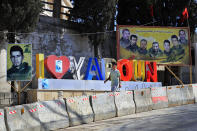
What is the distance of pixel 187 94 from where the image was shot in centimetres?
1416

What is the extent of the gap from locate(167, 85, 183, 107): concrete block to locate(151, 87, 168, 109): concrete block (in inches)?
11.0

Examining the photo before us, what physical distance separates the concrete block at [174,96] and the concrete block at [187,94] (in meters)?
0.26

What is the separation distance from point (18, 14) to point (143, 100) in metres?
9.14

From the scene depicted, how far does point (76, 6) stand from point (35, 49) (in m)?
4.69

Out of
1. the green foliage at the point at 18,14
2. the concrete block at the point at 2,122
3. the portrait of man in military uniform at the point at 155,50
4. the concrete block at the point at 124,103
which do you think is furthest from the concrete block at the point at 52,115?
the portrait of man in military uniform at the point at 155,50

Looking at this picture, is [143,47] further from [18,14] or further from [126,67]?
[18,14]

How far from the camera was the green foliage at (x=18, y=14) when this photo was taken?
16.8 metres

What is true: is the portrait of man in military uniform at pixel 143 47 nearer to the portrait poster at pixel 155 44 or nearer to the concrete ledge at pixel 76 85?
the portrait poster at pixel 155 44

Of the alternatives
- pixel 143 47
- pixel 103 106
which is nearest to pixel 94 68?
pixel 143 47

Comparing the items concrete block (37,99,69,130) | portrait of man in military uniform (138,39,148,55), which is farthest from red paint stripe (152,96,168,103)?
portrait of man in military uniform (138,39,148,55)

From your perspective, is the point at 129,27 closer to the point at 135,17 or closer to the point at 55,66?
the point at 135,17

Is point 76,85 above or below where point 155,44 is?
below

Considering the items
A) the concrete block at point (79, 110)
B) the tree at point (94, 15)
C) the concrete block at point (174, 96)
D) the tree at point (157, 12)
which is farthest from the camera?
the tree at point (157, 12)

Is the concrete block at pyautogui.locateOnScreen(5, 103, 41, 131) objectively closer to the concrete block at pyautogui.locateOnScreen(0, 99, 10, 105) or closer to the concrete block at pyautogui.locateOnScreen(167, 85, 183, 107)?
the concrete block at pyautogui.locateOnScreen(167, 85, 183, 107)
